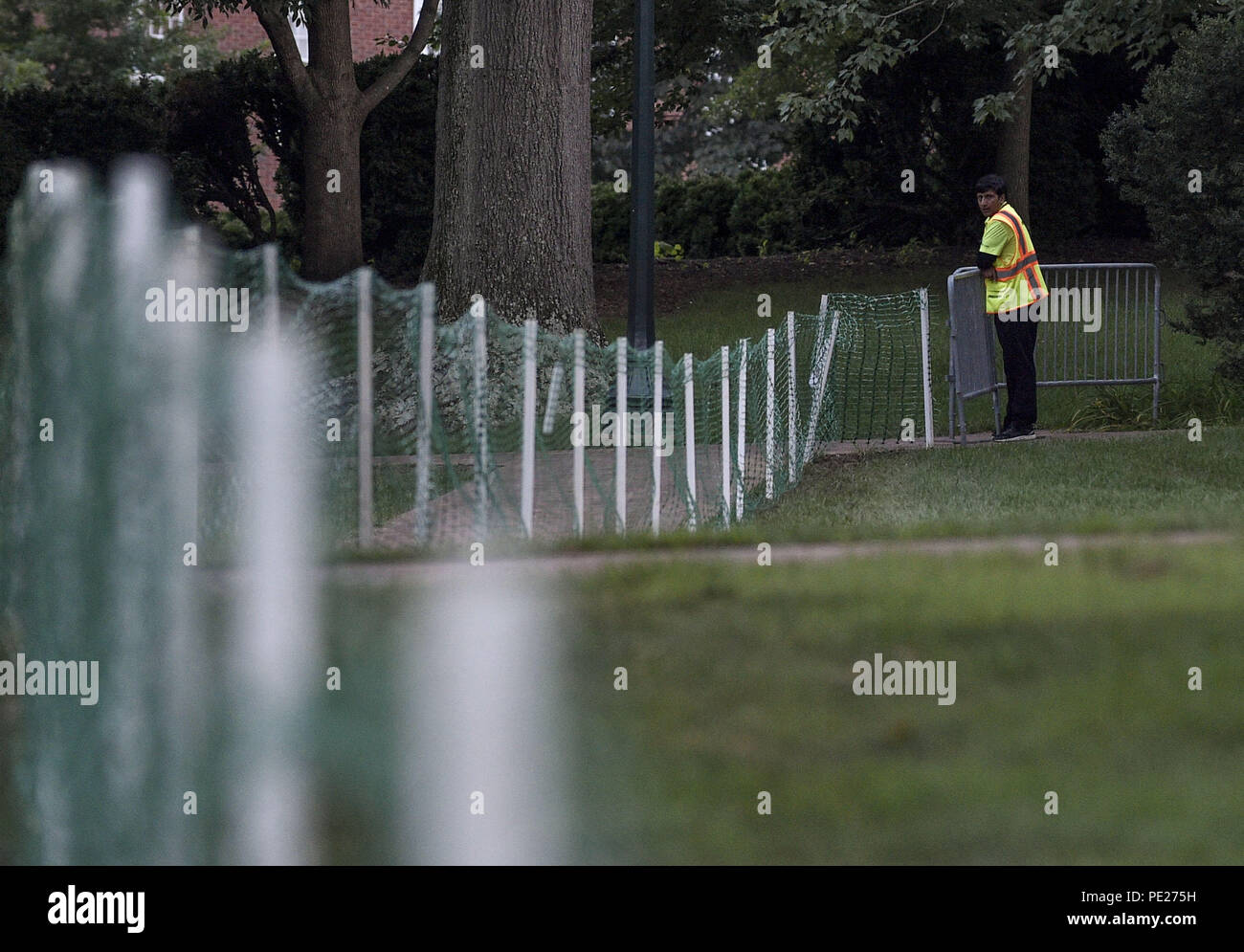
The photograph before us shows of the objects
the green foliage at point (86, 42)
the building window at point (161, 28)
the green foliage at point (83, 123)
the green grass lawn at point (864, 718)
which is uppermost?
the building window at point (161, 28)

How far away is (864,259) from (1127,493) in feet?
52.5

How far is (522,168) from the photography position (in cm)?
1452

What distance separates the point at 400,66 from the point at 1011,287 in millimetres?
12291

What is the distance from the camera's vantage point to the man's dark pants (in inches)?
529

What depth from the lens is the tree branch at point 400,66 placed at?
75.0 feet

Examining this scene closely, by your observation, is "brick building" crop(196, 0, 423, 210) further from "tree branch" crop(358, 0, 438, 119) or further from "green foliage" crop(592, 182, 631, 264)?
"tree branch" crop(358, 0, 438, 119)

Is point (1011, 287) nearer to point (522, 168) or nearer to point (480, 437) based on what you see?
point (522, 168)

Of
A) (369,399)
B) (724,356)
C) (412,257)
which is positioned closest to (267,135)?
(412,257)

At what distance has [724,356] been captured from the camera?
404 inches

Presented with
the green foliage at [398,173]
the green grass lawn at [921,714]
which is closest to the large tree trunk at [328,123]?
the green foliage at [398,173]

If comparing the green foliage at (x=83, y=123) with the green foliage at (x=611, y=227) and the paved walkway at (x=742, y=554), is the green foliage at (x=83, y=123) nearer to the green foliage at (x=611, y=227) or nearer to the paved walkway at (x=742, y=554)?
the green foliage at (x=611, y=227)

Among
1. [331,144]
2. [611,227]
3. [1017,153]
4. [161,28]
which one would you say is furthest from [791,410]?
[161,28]

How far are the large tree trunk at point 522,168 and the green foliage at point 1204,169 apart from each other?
14.8 ft

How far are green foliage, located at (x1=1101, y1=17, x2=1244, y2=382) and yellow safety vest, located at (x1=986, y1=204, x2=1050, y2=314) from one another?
1.45m
